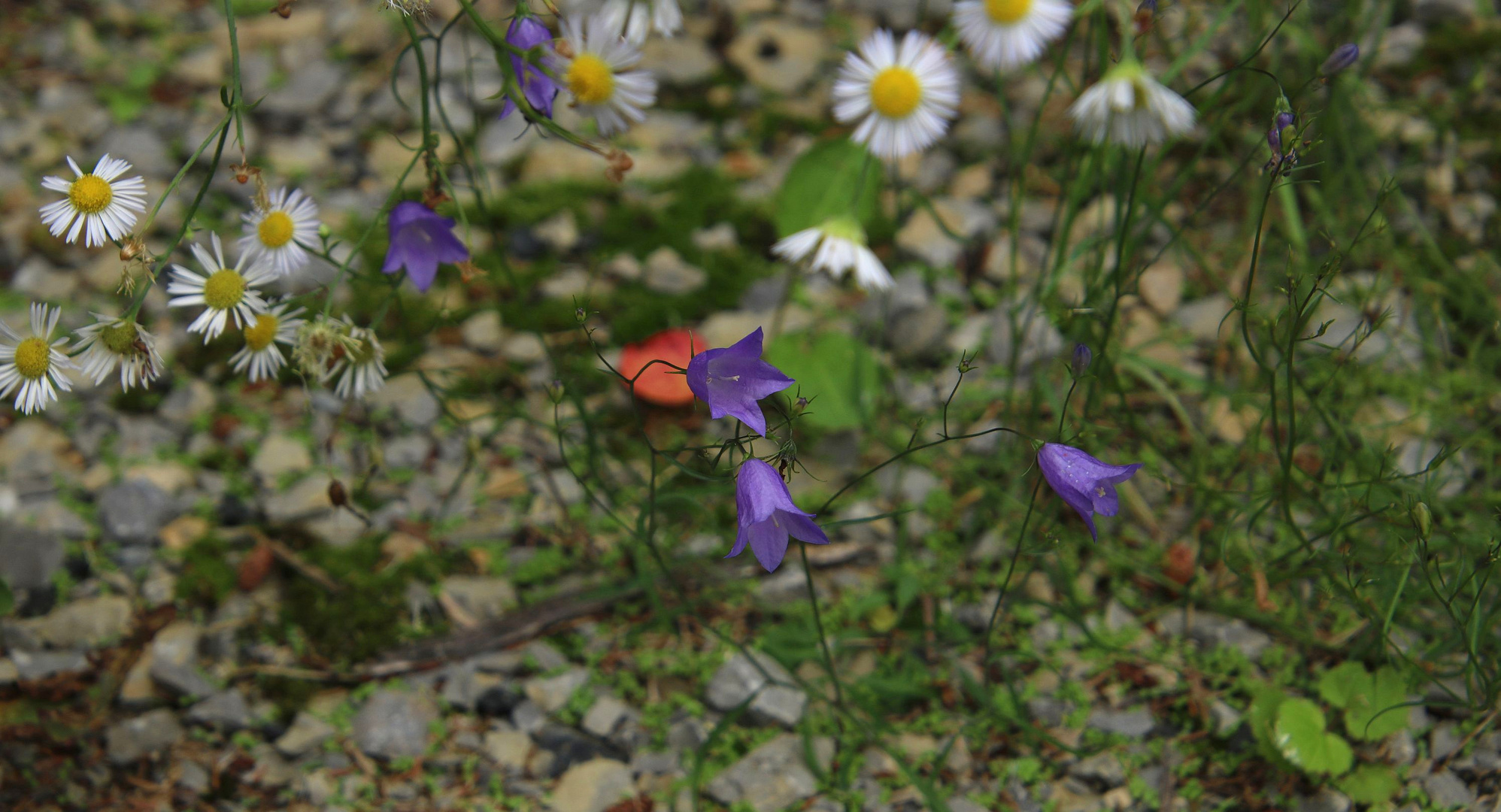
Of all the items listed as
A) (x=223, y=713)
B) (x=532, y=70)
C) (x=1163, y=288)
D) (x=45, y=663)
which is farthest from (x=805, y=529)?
(x=1163, y=288)

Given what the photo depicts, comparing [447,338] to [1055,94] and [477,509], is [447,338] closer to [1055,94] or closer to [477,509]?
[477,509]

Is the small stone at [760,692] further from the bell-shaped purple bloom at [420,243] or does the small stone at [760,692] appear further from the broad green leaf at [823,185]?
the broad green leaf at [823,185]

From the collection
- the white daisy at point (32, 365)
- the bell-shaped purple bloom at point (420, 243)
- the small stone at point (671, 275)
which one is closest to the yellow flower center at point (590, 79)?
the bell-shaped purple bloom at point (420, 243)

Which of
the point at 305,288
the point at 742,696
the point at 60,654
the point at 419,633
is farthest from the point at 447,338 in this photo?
the point at 742,696

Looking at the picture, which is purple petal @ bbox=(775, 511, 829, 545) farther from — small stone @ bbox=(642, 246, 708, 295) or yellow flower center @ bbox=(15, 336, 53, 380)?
small stone @ bbox=(642, 246, 708, 295)

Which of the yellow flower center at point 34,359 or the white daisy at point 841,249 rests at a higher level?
the white daisy at point 841,249

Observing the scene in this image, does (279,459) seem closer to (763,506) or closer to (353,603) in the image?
(353,603)

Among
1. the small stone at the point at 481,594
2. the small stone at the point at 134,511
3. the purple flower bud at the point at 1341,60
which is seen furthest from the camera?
the small stone at the point at 134,511
